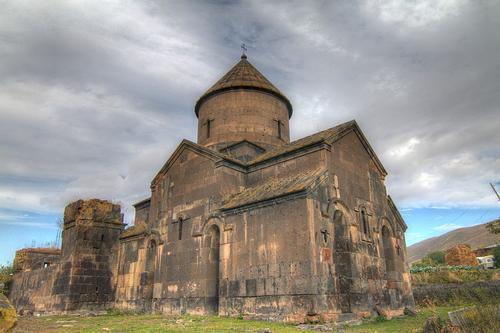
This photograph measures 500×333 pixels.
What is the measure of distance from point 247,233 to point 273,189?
135 cm

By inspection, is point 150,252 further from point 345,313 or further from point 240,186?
point 345,313

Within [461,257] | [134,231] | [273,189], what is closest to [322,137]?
[273,189]

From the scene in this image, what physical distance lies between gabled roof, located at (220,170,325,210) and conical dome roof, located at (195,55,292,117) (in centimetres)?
500

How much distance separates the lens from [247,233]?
30.4ft

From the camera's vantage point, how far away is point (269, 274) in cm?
851

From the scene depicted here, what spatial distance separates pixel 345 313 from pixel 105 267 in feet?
31.2

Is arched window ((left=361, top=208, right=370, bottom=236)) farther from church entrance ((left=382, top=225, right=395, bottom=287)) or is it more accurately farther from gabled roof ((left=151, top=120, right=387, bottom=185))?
gabled roof ((left=151, top=120, right=387, bottom=185))

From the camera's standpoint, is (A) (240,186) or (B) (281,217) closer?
(B) (281,217)

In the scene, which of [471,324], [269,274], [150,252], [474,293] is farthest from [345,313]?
[474,293]

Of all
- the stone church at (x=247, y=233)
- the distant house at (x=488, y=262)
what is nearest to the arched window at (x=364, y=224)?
the stone church at (x=247, y=233)

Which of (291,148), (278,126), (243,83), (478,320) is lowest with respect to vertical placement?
(478,320)

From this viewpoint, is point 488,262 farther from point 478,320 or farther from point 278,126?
point 478,320

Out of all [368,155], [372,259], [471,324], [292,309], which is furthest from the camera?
[368,155]

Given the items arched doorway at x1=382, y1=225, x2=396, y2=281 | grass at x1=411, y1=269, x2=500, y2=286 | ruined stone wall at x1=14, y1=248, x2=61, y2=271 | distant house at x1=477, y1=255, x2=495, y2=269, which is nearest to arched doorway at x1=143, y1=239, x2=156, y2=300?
arched doorway at x1=382, y1=225, x2=396, y2=281
